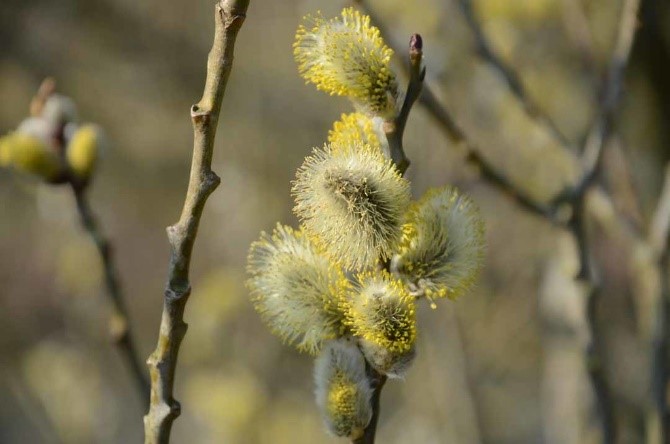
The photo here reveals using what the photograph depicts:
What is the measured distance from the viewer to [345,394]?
772mm

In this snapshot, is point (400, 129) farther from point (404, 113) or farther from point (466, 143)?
point (466, 143)

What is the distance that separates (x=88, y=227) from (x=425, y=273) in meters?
0.59

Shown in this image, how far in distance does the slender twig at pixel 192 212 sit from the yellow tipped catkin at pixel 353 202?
122 millimetres

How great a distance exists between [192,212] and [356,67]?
0.70 ft

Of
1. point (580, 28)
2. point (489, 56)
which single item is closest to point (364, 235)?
point (489, 56)

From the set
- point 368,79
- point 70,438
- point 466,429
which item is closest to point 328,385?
point 368,79

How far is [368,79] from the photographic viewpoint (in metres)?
0.77

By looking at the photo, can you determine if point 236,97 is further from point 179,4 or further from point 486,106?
point 486,106

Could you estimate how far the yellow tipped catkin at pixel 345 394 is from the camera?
77 centimetres

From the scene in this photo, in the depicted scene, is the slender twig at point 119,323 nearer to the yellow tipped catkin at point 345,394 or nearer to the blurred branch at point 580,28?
the yellow tipped catkin at point 345,394

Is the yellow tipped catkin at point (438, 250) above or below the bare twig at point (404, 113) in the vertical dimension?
below

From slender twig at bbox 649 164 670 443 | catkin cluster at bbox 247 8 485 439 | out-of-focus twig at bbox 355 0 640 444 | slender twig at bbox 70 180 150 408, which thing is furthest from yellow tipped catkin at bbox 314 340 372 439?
slender twig at bbox 649 164 670 443

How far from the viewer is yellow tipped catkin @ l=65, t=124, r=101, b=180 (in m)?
1.29

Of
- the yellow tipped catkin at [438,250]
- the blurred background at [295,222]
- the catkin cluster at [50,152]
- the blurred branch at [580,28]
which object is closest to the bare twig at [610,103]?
the blurred background at [295,222]
